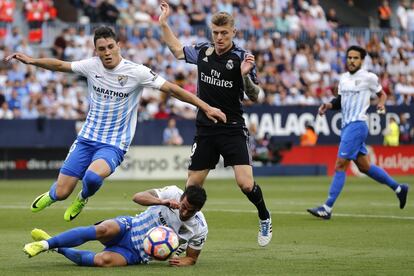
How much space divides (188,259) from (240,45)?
25079mm

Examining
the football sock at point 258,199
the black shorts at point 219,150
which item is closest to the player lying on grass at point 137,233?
the football sock at point 258,199

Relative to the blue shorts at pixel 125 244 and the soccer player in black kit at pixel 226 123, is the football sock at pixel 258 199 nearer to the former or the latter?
the soccer player in black kit at pixel 226 123

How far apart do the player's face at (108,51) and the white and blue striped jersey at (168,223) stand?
2.41 m

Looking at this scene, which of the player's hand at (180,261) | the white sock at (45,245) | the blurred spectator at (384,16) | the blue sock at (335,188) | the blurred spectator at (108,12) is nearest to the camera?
the white sock at (45,245)

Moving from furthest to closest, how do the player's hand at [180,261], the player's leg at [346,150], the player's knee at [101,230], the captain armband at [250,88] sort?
the player's leg at [346,150]
the captain armband at [250,88]
the player's hand at [180,261]
the player's knee at [101,230]

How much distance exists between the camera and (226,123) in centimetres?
1234

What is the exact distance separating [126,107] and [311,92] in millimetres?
23716

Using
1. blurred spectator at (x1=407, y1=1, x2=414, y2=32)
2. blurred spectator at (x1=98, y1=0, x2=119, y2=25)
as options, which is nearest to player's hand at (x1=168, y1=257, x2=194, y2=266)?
blurred spectator at (x1=98, y1=0, x2=119, y2=25)

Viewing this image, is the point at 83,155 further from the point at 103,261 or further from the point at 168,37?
the point at 103,261

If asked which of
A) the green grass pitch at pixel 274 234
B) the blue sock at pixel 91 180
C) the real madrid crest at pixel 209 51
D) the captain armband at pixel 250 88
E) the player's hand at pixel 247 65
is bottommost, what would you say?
the green grass pitch at pixel 274 234

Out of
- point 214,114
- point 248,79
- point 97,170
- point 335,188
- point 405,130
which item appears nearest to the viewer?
point 214,114

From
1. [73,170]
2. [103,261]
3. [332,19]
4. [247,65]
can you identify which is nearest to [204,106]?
[247,65]

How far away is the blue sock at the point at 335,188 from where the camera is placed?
54.3ft

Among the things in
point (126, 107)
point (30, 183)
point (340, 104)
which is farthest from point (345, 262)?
point (30, 183)
